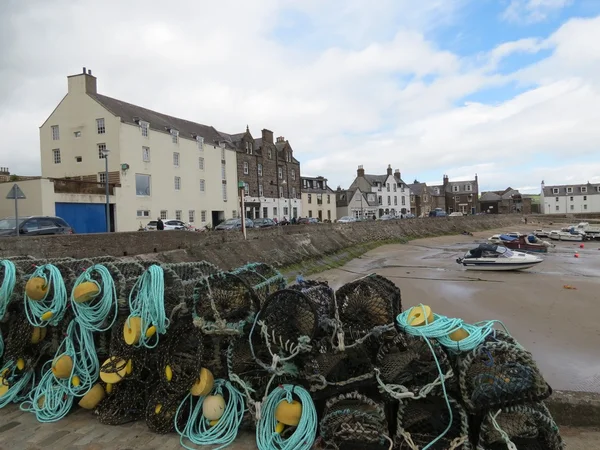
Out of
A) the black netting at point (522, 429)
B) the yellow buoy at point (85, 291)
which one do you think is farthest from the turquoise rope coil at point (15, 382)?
the black netting at point (522, 429)

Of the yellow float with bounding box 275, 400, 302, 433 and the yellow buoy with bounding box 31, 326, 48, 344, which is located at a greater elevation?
the yellow buoy with bounding box 31, 326, 48, 344

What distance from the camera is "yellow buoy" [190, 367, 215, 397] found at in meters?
3.61

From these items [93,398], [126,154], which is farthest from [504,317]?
[126,154]

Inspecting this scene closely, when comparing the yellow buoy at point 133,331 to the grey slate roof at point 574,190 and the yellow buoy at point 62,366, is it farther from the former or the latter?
the grey slate roof at point 574,190

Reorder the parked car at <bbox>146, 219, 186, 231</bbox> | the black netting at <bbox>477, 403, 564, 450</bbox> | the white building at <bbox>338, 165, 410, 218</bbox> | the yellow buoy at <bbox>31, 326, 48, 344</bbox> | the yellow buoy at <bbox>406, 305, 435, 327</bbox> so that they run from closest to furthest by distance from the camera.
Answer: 1. the black netting at <bbox>477, 403, 564, 450</bbox>
2. the yellow buoy at <bbox>406, 305, 435, 327</bbox>
3. the yellow buoy at <bbox>31, 326, 48, 344</bbox>
4. the parked car at <bbox>146, 219, 186, 231</bbox>
5. the white building at <bbox>338, 165, 410, 218</bbox>

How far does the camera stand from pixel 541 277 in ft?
57.2

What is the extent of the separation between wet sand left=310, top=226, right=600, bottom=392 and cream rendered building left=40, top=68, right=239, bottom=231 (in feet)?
55.1

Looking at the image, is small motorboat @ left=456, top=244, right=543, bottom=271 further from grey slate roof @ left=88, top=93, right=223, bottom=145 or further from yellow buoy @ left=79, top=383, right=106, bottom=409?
grey slate roof @ left=88, top=93, right=223, bottom=145

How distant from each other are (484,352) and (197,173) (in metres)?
35.5

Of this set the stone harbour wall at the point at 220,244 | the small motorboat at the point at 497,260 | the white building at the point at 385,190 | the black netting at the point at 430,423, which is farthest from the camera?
the white building at the point at 385,190

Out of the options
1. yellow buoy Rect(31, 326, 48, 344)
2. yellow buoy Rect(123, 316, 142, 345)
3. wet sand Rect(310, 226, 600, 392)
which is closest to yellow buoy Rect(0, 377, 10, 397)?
yellow buoy Rect(31, 326, 48, 344)

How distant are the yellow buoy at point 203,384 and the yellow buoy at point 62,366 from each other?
1.52 meters

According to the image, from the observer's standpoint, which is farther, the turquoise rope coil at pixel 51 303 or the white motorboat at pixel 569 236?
the white motorboat at pixel 569 236

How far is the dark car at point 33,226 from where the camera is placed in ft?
46.0
